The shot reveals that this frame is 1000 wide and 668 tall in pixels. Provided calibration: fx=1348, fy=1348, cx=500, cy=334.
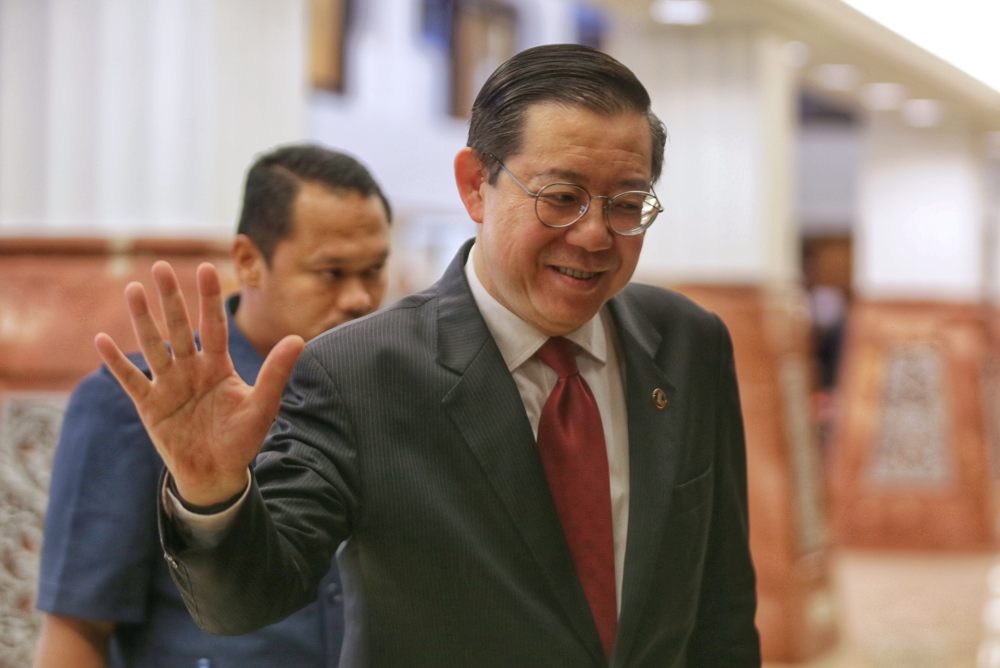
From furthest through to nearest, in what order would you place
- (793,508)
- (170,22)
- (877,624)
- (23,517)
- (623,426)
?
(877,624)
(793,508)
(170,22)
(23,517)
(623,426)

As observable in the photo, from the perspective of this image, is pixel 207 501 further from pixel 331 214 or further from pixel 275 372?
pixel 331 214

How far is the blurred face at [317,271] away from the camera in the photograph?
246 centimetres

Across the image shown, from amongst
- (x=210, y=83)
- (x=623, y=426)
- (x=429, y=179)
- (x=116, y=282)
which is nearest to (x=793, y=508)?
(x=210, y=83)

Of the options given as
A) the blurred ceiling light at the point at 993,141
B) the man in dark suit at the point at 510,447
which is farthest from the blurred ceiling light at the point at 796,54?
the man in dark suit at the point at 510,447

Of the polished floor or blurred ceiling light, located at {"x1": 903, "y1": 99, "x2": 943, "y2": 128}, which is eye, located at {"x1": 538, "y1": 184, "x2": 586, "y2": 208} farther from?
blurred ceiling light, located at {"x1": 903, "y1": 99, "x2": 943, "y2": 128}

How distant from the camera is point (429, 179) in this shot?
14.6 metres

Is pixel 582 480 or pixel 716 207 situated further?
pixel 716 207

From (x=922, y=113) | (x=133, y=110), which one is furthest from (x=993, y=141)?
(x=133, y=110)

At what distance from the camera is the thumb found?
154 centimetres

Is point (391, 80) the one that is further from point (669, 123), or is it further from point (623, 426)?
point (623, 426)

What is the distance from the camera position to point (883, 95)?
10469 mm

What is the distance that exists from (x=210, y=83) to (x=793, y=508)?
3.72 metres

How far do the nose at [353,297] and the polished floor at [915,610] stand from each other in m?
4.50

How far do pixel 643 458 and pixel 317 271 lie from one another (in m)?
0.85
